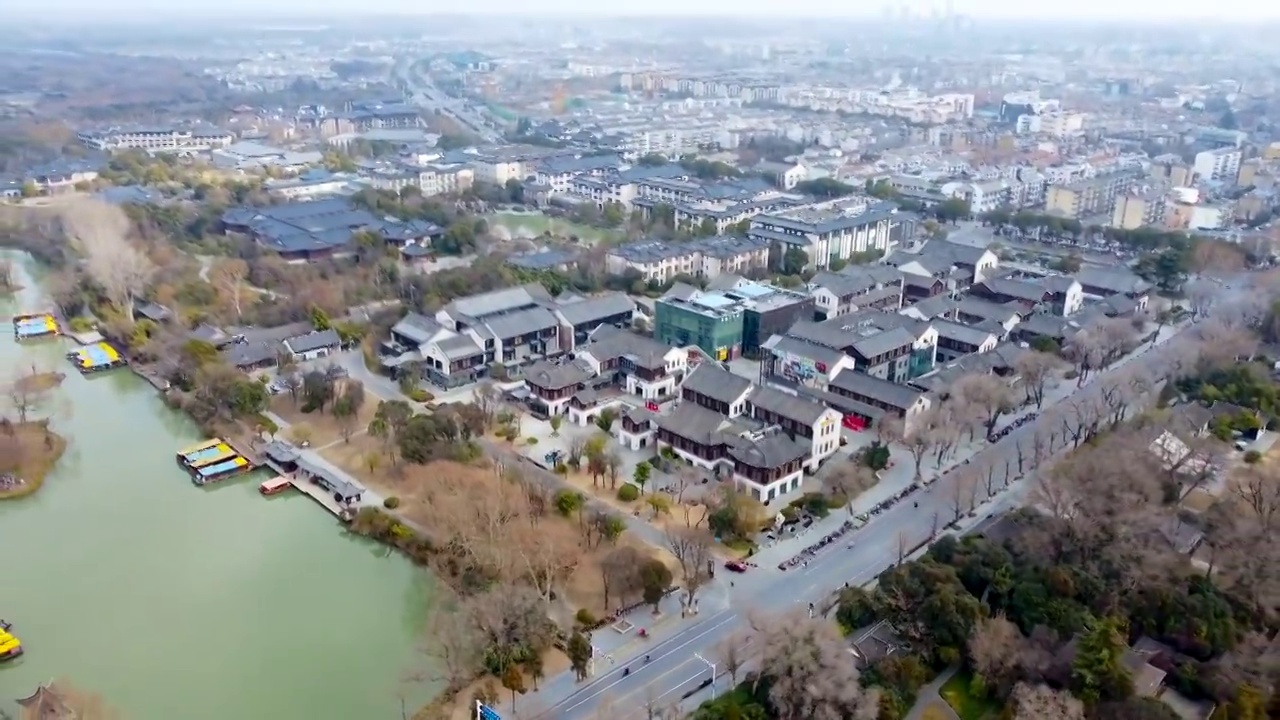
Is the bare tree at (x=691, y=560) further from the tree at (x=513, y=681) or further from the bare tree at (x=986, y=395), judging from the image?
→ the bare tree at (x=986, y=395)

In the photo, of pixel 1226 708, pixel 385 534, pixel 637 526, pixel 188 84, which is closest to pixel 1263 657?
pixel 1226 708

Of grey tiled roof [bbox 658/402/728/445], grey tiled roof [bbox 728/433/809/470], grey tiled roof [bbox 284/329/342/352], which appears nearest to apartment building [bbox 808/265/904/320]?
grey tiled roof [bbox 658/402/728/445]

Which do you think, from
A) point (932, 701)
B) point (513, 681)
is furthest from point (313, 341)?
→ point (932, 701)

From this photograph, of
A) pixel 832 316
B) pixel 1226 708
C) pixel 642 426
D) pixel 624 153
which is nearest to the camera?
pixel 1226 708

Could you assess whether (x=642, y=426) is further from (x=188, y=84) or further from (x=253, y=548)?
(x=188, y=84)

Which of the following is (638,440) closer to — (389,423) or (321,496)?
(389,423)

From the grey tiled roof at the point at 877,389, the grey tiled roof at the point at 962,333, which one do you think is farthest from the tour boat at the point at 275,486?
the grey tiled roof at the point at 962,333

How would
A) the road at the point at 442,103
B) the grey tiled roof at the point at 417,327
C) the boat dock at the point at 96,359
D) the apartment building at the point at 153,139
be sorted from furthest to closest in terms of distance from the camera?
1. the road at the point at 442,103
2. the apartment building at the point at 153,139
3. the boat dock at the point at 96,359
4. the grey tiled roof at the point at 417,327
